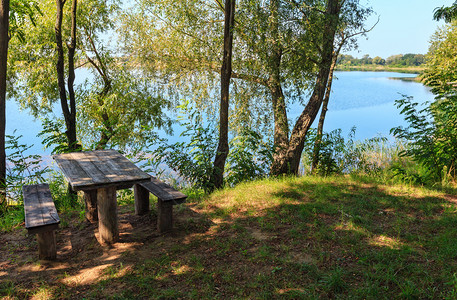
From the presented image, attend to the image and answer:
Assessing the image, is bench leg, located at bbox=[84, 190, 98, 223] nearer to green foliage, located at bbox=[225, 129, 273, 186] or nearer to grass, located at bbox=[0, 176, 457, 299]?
grass, located at bbox=[0, 176, 457, 299]

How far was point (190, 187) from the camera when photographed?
22.3 feet

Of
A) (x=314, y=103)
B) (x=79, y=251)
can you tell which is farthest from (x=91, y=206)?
(x=314, y=103)

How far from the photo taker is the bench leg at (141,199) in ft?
15.8

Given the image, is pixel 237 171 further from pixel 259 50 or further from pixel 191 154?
pixel 259 50

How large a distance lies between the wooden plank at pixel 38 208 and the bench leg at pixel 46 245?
7.6 inches

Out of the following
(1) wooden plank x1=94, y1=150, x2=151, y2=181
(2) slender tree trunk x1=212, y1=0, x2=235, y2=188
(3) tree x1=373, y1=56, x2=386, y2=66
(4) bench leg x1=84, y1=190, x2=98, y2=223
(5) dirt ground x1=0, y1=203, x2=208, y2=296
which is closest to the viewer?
(5) dirt ground x1=0, y1=203, x2=208, y2=296

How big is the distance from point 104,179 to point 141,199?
1344 mm

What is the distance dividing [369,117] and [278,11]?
24.6m

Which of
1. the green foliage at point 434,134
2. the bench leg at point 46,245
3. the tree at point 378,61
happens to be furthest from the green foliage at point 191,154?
the tree at point 378,61

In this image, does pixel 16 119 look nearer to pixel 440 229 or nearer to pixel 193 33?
pixel 193 33

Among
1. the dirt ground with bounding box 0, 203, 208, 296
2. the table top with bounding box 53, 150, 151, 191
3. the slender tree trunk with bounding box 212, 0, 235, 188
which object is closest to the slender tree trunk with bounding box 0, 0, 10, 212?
the dirt ground with bounding box 0, 203, 208, 296

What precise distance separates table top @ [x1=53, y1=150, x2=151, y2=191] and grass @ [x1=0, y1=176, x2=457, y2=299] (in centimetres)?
85

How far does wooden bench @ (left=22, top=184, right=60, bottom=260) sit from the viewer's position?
11.0ft

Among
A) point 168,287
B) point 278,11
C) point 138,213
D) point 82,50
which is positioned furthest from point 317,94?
point 82,50
